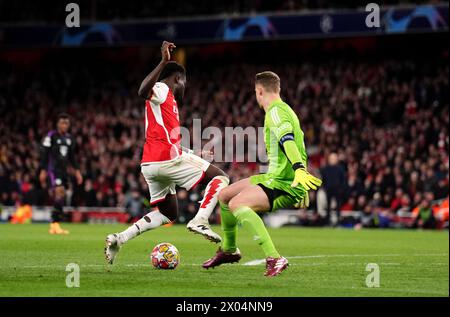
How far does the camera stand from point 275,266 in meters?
9.52

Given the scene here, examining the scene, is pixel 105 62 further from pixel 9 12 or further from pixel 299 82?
pixel 299 82

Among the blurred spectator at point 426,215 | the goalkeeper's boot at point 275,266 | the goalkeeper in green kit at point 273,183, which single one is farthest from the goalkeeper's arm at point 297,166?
the blurred spectator at point 426,215

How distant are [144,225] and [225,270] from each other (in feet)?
3.84

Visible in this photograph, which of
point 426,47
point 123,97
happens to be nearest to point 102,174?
point 123,97

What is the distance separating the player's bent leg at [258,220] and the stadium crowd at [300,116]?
1393cm

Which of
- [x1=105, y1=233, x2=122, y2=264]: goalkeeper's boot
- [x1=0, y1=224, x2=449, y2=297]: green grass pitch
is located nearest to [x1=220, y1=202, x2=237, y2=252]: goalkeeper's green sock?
[x1=0, y1=224, x2=449, y2=297]: green grass pitch

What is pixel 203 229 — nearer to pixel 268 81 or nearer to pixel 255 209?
pixel 255 209

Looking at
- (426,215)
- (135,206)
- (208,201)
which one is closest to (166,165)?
(208,201)

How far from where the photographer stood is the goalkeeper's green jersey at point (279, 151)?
31.7 ft

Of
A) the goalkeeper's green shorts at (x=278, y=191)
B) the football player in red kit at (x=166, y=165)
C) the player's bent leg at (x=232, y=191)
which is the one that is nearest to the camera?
the goalkeeper's green shorts at (x=278, y=191)

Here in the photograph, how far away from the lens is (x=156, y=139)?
1120cm

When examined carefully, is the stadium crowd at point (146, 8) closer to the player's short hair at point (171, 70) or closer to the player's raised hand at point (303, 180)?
the player's short hair at point (171, 70)
